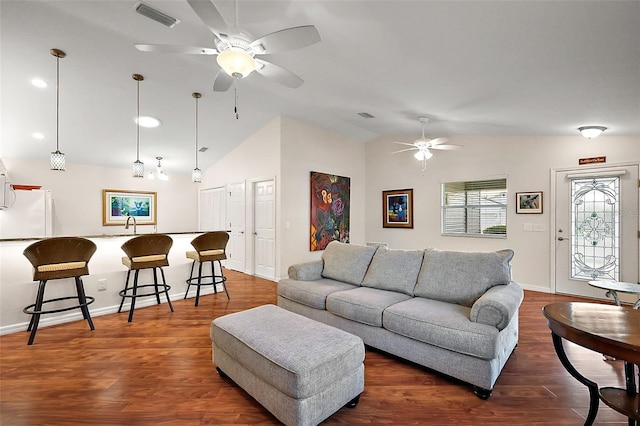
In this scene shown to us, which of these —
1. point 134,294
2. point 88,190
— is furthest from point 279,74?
point 88,190

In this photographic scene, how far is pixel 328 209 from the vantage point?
6.07 meters

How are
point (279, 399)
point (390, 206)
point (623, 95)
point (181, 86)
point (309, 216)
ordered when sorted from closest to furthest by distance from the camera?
point (279, 399)
point (623, 95)
point (181, 86)
point (309, 216)
point (390, 206)

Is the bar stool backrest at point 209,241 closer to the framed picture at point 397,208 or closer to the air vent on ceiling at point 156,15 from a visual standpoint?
the air vent on ceiling at point 156,15

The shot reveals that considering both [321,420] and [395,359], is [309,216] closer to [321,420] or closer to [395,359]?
[395,359]

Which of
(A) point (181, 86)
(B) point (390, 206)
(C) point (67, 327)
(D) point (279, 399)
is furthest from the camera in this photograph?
(B) point (390, 206)

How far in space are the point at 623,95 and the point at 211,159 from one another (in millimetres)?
6780

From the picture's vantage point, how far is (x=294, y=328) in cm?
201

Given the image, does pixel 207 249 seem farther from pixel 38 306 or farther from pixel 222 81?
pixel 222 81

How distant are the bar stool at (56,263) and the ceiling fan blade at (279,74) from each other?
2560 millimetres

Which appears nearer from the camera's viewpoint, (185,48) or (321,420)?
(321,420)

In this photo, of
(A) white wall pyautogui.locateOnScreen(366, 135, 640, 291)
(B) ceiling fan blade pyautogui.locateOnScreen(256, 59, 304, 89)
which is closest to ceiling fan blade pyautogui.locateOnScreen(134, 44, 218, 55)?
(B) ceiling fan blade pyautogui.locateOnScreen(256, 59, 304, 89)

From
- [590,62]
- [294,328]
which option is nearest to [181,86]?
[294,328]

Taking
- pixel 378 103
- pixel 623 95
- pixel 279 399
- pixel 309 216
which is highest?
pixel 378 103

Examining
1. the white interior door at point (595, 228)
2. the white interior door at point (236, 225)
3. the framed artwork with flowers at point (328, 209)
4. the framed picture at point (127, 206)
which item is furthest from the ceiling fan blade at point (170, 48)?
the framed picture at point (127, 206)
